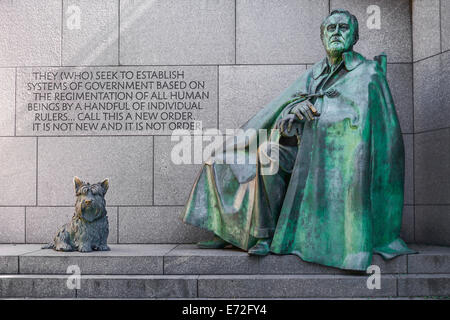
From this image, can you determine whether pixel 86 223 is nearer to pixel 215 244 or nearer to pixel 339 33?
pixel 215 244

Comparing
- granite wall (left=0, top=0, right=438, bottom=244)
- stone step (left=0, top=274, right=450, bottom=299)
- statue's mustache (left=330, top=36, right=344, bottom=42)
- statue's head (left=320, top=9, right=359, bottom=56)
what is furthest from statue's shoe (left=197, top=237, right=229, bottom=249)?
statue's mustache (left=330, top=36, right=344, bottom=42)

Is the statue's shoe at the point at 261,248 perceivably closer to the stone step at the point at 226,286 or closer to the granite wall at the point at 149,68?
the stone step at the point at 226,286

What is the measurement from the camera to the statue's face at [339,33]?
18.4 feet

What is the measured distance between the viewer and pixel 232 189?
5.82 meters

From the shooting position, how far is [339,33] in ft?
18.4

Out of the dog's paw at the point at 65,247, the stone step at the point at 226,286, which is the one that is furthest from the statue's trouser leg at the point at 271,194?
the dog's paw at the point at 65,247

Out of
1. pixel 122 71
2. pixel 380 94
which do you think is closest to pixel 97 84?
pixel 122 71

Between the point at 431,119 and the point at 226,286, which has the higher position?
the point at 431,119

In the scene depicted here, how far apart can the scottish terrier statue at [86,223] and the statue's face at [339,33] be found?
318 cm

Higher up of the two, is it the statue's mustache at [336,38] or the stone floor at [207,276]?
the statue's mustache at [336,38]

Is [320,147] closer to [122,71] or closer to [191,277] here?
[191,277]

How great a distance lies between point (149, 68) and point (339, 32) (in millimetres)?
3058

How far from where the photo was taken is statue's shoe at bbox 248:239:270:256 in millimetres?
5402

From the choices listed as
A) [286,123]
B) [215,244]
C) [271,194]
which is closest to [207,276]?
[215,244]
